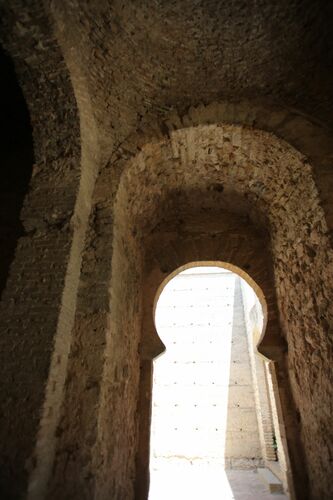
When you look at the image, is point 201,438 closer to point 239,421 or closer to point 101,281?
point 239,421

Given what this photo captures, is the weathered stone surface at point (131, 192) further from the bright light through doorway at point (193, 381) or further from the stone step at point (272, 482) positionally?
the bright light through doorway at point (193, 381)

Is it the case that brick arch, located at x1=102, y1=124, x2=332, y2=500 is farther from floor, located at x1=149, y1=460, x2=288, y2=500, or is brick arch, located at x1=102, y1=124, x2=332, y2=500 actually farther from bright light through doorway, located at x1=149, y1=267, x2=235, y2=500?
bright light through doorway, located at x1=149, y1=267, x2=235, y2=500

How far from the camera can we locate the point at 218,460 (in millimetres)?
8484

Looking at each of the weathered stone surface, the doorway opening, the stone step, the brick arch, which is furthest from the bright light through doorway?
the weathered stone surface

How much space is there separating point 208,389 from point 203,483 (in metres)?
2.77

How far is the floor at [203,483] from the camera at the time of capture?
18.7 feet

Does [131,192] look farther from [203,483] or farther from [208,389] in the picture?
[208,389]

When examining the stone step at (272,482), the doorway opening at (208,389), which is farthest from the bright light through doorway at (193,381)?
the stone step at (272,482)

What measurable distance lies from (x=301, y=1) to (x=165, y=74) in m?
1.57

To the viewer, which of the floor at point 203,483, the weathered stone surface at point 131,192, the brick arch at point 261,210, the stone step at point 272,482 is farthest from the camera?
the floor at point 203,483

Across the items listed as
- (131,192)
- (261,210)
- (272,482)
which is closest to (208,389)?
(272,482)

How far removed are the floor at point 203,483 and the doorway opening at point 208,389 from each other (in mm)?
26

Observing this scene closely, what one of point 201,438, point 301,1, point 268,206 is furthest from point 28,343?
point 201,438

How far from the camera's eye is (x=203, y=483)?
6.77m
